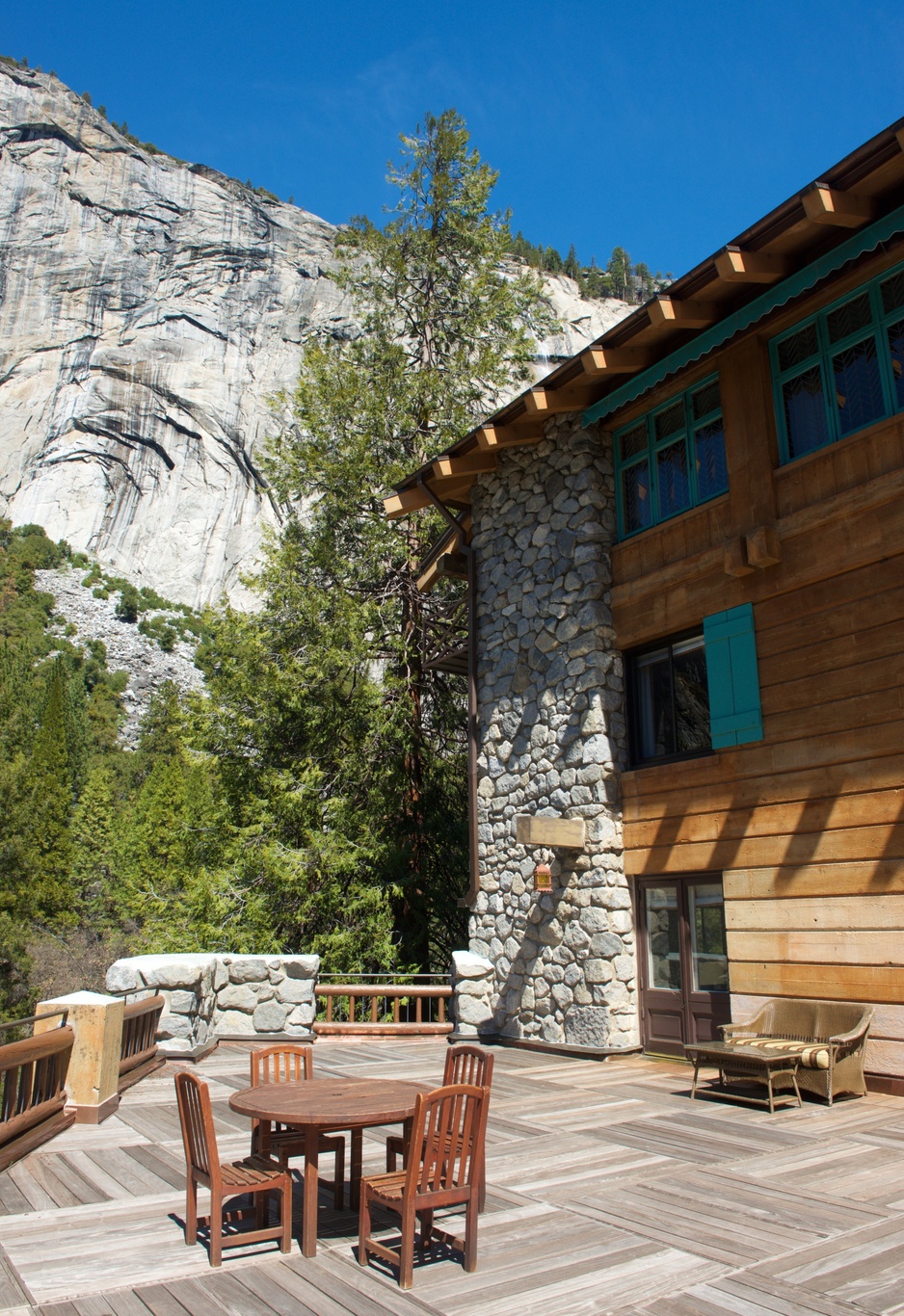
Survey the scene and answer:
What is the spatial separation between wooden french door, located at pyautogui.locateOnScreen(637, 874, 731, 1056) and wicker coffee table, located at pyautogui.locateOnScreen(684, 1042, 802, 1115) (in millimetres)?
1303

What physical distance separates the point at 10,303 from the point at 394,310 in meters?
62.1

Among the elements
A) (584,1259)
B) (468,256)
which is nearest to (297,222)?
(468,256)

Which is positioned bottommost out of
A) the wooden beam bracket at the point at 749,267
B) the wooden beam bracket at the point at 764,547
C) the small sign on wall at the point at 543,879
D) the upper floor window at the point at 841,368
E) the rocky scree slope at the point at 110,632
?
the small sign on wall at the point at 543,879

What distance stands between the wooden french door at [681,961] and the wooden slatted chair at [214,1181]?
5179 millimetres

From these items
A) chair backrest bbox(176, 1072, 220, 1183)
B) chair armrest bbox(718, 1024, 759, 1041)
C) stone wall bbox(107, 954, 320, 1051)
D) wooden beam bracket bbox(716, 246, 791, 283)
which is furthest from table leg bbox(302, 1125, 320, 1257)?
wooden beam bracket bbox(716, 246, 791, 283)

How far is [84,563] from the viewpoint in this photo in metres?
67.9

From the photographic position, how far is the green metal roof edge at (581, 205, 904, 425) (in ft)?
21.9

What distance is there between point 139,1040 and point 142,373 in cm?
6609

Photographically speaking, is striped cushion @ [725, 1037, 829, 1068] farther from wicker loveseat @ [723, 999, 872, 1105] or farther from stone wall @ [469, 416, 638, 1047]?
stone wall @ [469, 416, 638, 1047]

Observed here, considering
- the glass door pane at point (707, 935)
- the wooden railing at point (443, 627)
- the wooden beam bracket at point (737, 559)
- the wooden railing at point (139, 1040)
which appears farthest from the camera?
the wooden railing at point (443, 627)

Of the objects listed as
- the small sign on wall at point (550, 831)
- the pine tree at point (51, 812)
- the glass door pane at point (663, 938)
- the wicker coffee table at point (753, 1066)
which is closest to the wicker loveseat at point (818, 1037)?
the wicker coffee table at point (753, 1066)

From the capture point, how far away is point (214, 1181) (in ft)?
11.5

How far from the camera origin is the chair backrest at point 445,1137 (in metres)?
3.40

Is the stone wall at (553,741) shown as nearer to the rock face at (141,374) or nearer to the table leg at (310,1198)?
the table leg at (310,1198)
